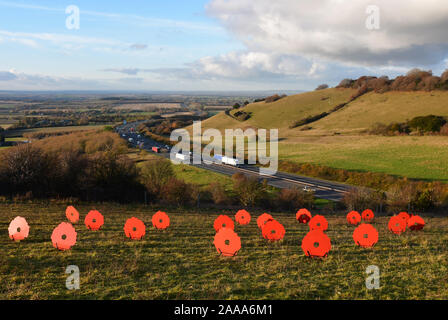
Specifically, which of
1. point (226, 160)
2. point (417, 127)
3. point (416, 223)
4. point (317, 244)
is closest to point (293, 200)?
point (416, 223)

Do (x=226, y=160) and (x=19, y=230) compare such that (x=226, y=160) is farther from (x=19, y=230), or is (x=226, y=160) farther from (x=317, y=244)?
(x=317, y=244)

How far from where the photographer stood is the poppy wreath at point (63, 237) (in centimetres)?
1535

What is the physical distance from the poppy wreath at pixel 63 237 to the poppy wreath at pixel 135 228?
10.6 feet

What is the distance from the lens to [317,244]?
15039 mm

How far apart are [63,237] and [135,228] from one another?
12.7ft

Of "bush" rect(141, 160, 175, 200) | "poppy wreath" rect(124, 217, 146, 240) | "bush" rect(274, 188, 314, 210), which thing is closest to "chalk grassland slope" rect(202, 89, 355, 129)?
"bush" rect(141, 160, 175, 200)

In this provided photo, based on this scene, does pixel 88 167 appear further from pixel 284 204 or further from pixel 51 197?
pixel 284 204

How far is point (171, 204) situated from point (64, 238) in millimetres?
19857

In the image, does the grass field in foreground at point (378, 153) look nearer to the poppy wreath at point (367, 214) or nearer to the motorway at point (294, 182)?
the motorway at point (294, 182)

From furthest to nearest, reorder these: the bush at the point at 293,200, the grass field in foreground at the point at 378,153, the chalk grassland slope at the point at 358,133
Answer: the chalk grassland slope at the point at 358,133 < the grass field in foreground at the point at 378,153 < the bush at the point at 293,200

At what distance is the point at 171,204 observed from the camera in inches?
1387

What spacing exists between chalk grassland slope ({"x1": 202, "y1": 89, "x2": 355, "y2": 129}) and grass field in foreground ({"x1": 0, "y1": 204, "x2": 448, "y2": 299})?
9323cm

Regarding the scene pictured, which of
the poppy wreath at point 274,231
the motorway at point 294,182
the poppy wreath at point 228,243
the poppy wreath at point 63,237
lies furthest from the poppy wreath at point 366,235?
the motorway at point 294,182

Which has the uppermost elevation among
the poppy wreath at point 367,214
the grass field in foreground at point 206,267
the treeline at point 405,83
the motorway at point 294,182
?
the treeline at point 405,83
